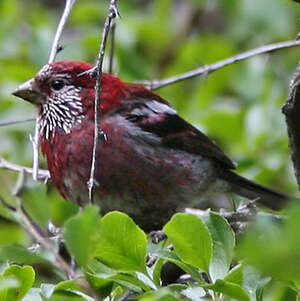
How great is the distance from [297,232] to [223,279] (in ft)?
2.47

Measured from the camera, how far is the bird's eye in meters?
4.84

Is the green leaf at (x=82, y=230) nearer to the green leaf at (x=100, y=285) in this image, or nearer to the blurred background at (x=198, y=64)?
the green leaf at (x=100, y=285)

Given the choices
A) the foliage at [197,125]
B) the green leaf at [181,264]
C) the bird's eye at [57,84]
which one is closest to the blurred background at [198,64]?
the foliage at [197,125]

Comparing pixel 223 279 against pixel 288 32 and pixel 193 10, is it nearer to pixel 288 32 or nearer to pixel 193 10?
pixel 288 32

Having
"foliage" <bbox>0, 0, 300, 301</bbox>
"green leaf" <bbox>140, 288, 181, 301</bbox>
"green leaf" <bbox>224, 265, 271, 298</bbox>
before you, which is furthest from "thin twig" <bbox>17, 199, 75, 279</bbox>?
"green leaf" <bbox>224, 265, 271, 298</bbox>

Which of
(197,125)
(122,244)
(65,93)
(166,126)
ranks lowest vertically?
(197,125)

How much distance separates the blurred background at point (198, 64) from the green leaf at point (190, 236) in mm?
2687

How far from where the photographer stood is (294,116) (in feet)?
11.3

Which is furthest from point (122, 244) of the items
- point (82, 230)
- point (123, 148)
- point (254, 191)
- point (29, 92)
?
point (254, 191)

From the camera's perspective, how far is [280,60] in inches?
275

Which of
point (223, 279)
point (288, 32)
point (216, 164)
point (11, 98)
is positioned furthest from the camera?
point (288, 32)

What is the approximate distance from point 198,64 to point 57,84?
1.57 m

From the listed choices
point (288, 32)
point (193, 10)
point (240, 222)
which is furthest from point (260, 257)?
point (193, 10)

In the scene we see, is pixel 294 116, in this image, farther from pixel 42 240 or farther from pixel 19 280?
pixel 42 240
